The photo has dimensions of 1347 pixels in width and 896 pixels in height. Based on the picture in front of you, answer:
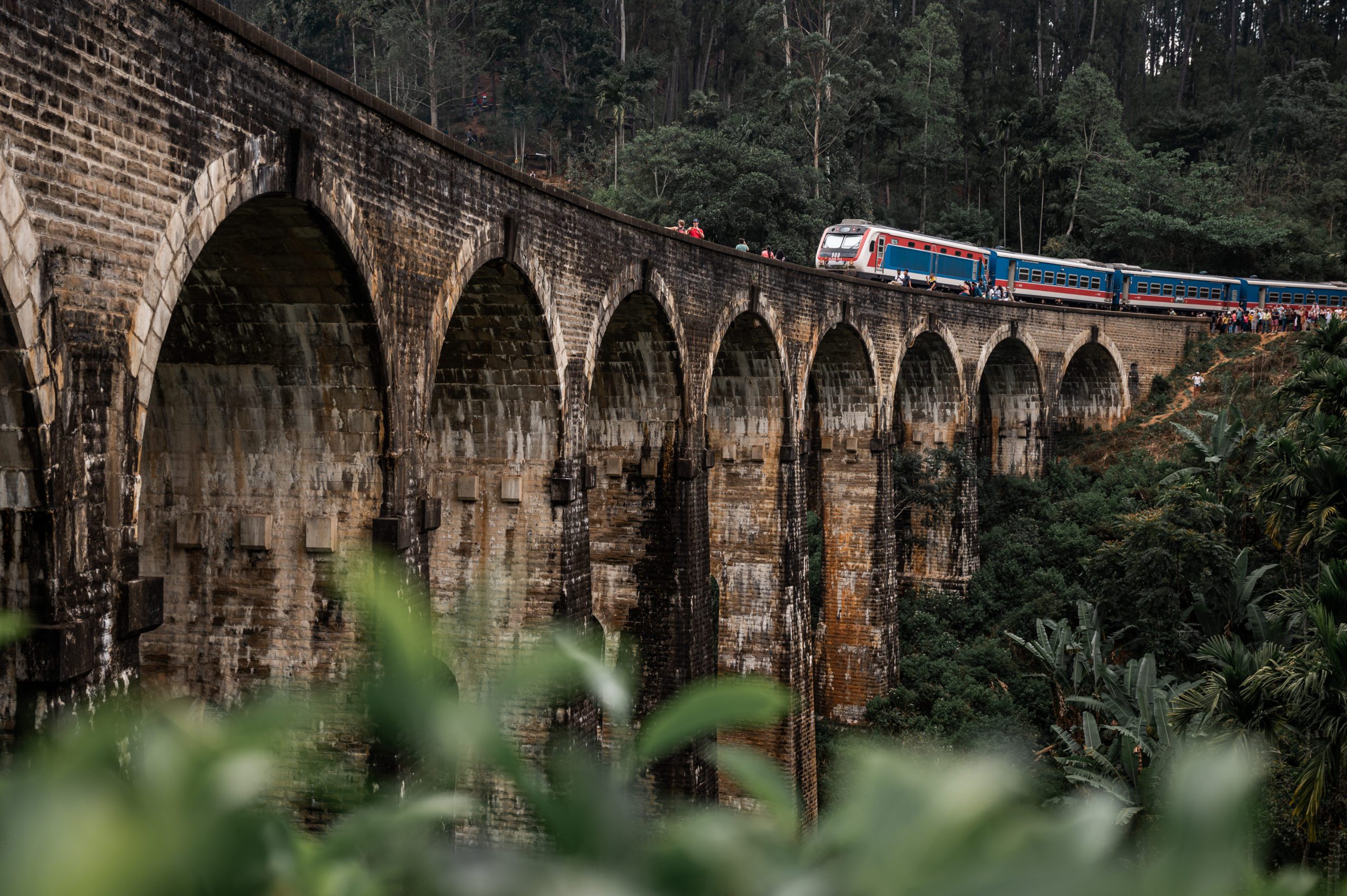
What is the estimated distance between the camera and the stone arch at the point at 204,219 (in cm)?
607

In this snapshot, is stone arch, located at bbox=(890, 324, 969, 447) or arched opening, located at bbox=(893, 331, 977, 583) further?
stone arch, located at bbox=(890, 324, 969, 447)

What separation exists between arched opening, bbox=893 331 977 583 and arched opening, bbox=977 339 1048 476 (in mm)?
3979

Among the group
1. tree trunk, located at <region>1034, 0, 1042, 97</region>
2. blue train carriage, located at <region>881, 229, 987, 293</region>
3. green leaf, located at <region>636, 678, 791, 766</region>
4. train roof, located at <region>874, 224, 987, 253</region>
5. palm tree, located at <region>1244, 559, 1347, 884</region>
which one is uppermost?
tree trunk, located at <region>1034, 0, 1042, 97</region>

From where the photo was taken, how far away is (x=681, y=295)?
14539mm

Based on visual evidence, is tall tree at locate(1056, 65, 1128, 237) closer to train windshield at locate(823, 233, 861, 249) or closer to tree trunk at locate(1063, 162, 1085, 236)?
tree trunk at locate(1063, 162, 1085, 236)

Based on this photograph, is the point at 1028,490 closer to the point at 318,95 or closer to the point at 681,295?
the point at 681,295

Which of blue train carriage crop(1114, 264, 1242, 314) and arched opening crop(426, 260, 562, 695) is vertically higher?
blue train carriage crop(1114, 264, 1242, 314)

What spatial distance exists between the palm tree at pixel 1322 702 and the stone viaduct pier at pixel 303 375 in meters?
6.22

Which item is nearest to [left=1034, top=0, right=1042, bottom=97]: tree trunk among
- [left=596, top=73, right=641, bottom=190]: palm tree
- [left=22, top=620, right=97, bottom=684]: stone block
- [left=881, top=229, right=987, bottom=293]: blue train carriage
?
[left=596, top=73, right=641, bottom=190]: palm tree

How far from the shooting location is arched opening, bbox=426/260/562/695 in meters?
11.4

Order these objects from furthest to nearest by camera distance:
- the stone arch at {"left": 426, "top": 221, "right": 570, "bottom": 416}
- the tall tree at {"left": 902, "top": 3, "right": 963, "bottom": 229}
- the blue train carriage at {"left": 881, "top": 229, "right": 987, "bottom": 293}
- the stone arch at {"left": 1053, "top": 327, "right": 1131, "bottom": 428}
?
the tall tree at {"left": 902, "top": 3, "right": 963, "bottom": 229} < the stone arch at {"left": 1053, "top": 327, "right": 1131, "bottom": 428} < the blue train carriage at {"left": 881, "top": 229, "right": 987, "bottom": 293} < the stone arch at {"left": 426, "top": 221, "right": 570, "bottom": 416}

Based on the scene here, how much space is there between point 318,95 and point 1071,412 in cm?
2744

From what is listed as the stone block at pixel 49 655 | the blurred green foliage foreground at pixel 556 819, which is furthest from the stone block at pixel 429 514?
the blurred green foliage foreground at pixel 556 819

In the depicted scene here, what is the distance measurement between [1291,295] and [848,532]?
22341 millimetres
